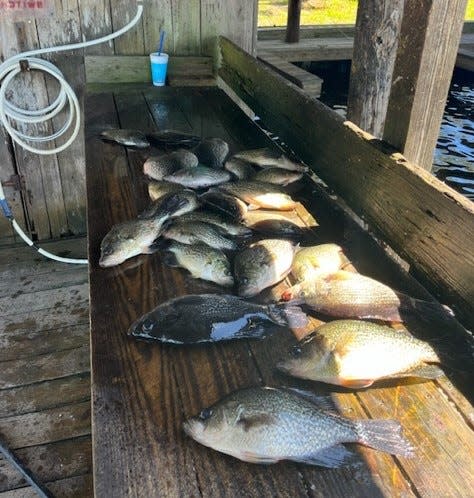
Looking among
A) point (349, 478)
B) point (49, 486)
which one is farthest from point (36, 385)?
point (349, 478)

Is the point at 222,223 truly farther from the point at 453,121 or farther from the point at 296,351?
the point at 453,121

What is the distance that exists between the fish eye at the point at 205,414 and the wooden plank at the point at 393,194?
1.05 meters

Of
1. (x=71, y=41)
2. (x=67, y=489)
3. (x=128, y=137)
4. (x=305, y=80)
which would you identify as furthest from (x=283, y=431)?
(x=305, y=80)

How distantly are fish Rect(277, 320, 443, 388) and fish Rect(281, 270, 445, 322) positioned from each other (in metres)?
0.15

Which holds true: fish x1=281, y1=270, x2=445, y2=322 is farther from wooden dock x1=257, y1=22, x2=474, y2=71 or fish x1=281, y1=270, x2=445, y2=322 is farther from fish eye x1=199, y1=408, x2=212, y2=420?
wooden dock x1=257, y1=22, x2=474, y2=71

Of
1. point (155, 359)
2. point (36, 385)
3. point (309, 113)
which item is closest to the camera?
point (155, 359)

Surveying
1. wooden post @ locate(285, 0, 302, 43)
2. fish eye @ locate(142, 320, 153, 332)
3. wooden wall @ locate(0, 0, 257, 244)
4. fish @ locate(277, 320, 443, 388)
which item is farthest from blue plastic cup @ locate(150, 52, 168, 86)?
wooden post @ locate(285, 0, 302, 43)

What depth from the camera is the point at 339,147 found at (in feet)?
9.23

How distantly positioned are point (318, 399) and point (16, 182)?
4.78 meters

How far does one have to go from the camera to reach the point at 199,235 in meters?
2.35

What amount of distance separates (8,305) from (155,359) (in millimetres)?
3427

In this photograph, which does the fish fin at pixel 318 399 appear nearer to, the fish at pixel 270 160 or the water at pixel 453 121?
the fish at pixel 270 160

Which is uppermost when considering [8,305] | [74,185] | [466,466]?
[466,466]

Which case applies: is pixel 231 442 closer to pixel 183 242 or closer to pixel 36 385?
pixel 183 242
